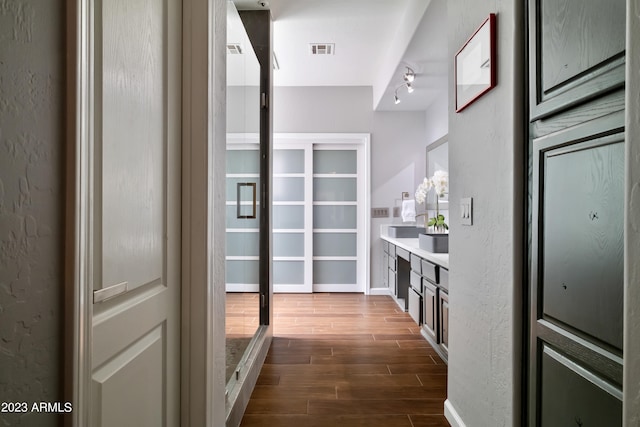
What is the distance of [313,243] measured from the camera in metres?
5.00

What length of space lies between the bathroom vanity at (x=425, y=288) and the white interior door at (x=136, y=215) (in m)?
1.76

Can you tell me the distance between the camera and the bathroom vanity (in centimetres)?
252

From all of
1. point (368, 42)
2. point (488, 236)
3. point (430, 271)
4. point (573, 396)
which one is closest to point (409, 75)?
point (368, 42)

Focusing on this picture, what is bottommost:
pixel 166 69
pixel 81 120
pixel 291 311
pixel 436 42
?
pixel 291 311

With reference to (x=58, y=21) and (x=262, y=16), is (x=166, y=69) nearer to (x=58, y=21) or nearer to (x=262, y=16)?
(x=58, y=21)

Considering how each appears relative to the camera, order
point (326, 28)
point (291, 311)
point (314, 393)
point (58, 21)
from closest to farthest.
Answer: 1. point (58, 21)
2. point (314, 393)
3. point (326, 28)
4. point (291, 311)

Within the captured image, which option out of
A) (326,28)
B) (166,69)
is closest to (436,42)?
(326,28)

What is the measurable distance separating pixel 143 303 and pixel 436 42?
2.85 m

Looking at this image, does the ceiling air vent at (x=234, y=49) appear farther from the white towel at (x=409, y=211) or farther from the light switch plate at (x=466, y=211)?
the white towel at (x=409, y=211)

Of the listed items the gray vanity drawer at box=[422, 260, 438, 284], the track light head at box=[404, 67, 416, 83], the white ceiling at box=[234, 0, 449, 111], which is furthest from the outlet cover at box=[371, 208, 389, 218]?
the gray vanity drawer at box=[422, 260, 438, 284]

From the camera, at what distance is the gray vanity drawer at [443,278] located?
2411mm

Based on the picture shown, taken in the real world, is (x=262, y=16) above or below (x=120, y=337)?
above

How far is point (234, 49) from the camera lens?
194 centimetres

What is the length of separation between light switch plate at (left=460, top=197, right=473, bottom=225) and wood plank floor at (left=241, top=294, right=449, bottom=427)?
3.39 ft
